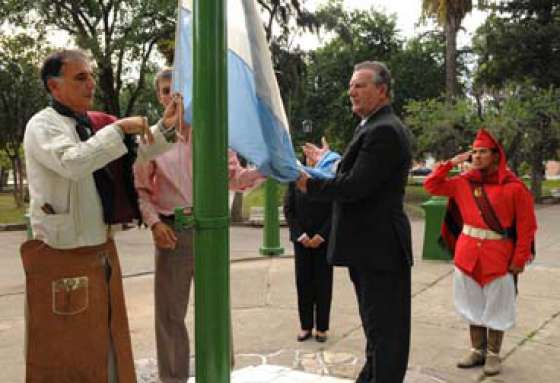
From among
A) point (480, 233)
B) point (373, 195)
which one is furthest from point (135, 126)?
point (480, 233)

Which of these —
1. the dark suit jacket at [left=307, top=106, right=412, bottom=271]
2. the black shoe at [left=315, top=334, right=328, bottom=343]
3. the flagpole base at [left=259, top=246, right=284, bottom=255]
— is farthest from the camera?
the flagpole base at [left=259, top=246, right=284, bottom=255]

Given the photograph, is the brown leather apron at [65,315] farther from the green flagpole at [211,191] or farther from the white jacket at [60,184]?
the green flagpole at [211,191]

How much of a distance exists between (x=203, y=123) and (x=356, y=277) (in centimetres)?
163

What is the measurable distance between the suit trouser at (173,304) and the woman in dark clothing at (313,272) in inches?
64.8

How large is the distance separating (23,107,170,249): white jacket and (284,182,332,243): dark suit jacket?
8.19 ft

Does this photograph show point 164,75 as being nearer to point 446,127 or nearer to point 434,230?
point 434,230

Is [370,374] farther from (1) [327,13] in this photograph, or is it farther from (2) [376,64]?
(1) [327,13]

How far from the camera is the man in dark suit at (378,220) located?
126 inches

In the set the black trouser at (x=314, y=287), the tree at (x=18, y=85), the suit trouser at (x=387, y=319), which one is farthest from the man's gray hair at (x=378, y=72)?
the tree at (x=18, y=85)

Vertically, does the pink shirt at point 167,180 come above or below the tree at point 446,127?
below

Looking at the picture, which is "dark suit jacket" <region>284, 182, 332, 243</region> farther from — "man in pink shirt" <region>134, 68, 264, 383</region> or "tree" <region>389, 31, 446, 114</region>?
"tree" <region>389, 31, 446, 114</region>

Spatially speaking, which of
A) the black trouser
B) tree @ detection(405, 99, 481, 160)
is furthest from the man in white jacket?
tree @ detection(405, 99, 481, 160)

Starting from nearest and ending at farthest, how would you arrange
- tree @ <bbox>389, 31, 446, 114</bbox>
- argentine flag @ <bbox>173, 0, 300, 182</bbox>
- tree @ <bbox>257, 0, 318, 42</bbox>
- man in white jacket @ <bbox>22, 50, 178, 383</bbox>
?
man in white jacket @ <bbox>22, 50, 178, 383</bbox> → argentine flag @ <bbox>173, 0, 300, 182</bbox> → tree @ <bbox>257, 0, 318, 42</bbox> → tree @ <bbox>389, 31, 446, 114</bbox>

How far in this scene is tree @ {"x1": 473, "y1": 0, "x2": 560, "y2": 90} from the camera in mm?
21188
